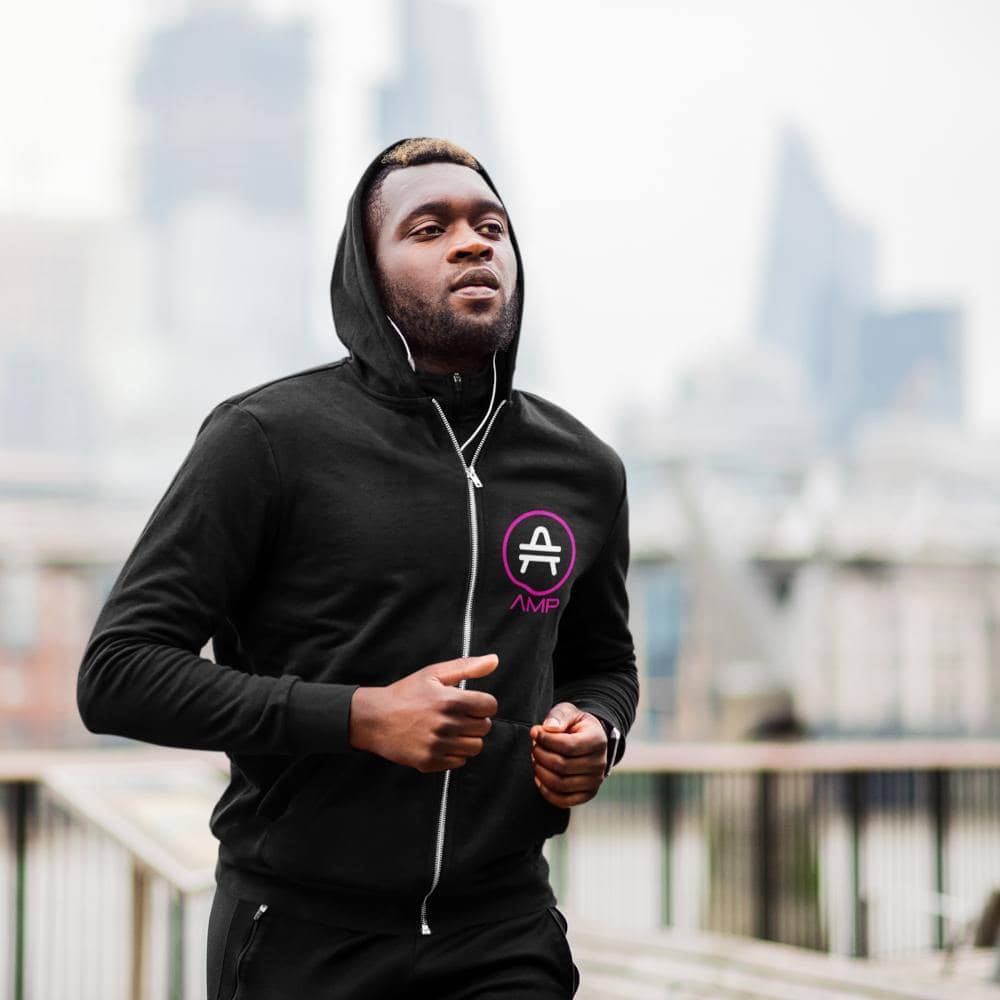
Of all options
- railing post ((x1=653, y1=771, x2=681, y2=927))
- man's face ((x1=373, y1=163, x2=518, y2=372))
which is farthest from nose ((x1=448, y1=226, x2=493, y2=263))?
railing post ((x1=653, y1=771, x2=681, y2=927))

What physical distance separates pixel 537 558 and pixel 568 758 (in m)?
0.19

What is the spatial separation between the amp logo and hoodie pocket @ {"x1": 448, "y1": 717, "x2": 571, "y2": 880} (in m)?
0.11

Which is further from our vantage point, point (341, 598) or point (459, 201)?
point (459, 201)

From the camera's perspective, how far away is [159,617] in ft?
3.99

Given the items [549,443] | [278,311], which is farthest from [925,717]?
[278,311]

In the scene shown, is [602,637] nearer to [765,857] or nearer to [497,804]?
[497,804]

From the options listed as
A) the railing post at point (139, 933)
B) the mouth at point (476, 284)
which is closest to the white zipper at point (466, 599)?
the mouth at point (476, 284)

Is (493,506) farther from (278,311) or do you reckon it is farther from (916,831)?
(278,311)

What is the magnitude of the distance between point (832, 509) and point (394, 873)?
1389cm

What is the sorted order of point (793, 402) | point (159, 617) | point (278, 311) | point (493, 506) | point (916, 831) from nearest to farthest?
point (159, 617) < point (493, 506) < point (916, 831) < point (793, 402) < point (278, 311)

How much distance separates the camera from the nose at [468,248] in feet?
4.37

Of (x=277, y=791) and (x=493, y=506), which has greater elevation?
(x=493, y=506)

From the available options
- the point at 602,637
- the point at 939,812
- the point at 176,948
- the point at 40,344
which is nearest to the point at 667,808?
the point at 939,812

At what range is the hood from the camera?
1348mm
